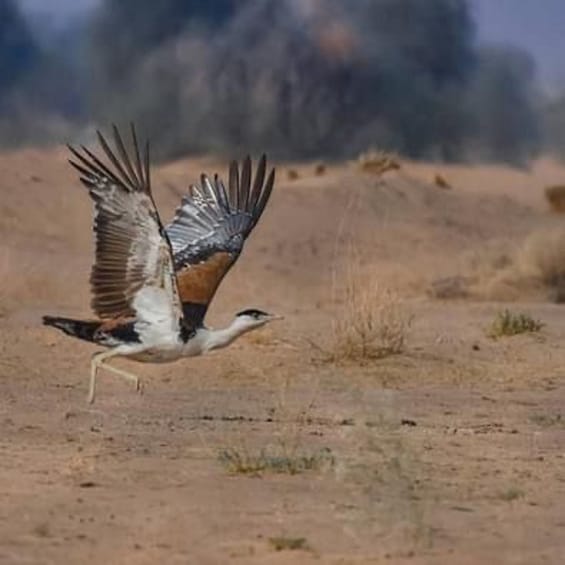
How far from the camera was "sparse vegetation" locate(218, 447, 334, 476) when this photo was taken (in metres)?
10.7

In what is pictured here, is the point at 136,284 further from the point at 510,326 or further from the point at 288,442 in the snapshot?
the point at 510,326

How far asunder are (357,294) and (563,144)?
27531 mm

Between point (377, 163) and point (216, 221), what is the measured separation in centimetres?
2876

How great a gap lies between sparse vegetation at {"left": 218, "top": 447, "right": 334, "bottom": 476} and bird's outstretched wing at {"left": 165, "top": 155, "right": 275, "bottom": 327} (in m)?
2.67

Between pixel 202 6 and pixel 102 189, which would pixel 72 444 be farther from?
pixel 202 6

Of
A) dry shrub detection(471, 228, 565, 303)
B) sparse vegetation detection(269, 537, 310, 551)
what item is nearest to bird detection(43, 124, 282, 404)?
sparse vegetation detection(269, 537, 310, 551)

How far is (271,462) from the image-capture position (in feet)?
35.8

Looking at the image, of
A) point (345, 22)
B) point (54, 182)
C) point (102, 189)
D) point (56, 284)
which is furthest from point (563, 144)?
point (102, 189)

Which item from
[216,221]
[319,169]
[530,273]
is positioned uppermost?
[319,169]

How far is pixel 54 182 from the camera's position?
37000 mm

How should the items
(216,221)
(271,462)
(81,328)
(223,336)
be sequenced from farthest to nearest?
(216,221), (81,328), (223,336), (271,462)

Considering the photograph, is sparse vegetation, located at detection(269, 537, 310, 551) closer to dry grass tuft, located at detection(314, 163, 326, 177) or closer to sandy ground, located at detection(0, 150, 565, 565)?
sandy ground, located at detection(0, 150, 565, 565)

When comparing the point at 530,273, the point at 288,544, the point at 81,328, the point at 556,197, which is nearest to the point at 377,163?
the point at 556,197

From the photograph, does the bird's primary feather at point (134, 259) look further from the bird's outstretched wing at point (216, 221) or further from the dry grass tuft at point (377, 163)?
the dry grass tuft at point (377, 163)
